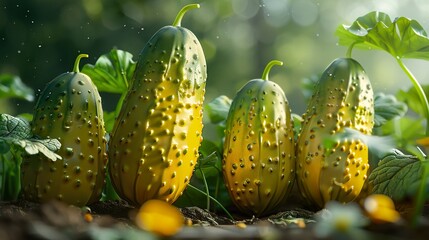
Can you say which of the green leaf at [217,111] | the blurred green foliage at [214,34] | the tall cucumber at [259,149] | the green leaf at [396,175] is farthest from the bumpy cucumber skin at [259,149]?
the blurred green foliage at [214,34]

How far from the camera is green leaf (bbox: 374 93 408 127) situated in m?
1.21

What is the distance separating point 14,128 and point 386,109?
0.72m

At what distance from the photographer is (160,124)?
916 mm

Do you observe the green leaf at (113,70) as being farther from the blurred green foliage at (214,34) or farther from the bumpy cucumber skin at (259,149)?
the blurred green foliage at (214,34)

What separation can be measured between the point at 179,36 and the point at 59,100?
0.21 meters

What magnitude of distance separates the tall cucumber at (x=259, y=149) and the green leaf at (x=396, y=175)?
0.45 ft

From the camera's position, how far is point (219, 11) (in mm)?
3914

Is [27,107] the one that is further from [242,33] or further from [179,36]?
[179,36]

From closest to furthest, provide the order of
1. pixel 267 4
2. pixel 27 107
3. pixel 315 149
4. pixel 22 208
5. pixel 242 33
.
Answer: pixel 22 208 < pixel 315 149 < pixel 27 107 < pixel 267 4 < pixel 242 33

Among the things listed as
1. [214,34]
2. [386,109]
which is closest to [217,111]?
[386,109]

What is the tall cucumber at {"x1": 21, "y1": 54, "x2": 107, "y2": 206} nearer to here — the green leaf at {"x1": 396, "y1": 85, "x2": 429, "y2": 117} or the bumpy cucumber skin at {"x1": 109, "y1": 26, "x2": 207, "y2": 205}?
the bumpy cucumber skin at {"x1": 109, "y1": 26, "x2": 207, "y2": 205}

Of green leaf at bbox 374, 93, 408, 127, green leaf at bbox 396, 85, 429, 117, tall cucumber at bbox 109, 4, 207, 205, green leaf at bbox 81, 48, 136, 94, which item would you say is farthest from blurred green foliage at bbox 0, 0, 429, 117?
tall cucumber at bbox 109, 4, 207, 205

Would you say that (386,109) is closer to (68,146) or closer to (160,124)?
(160,124)

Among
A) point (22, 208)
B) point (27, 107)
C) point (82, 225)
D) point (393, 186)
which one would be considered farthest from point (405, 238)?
point (27, 107)
